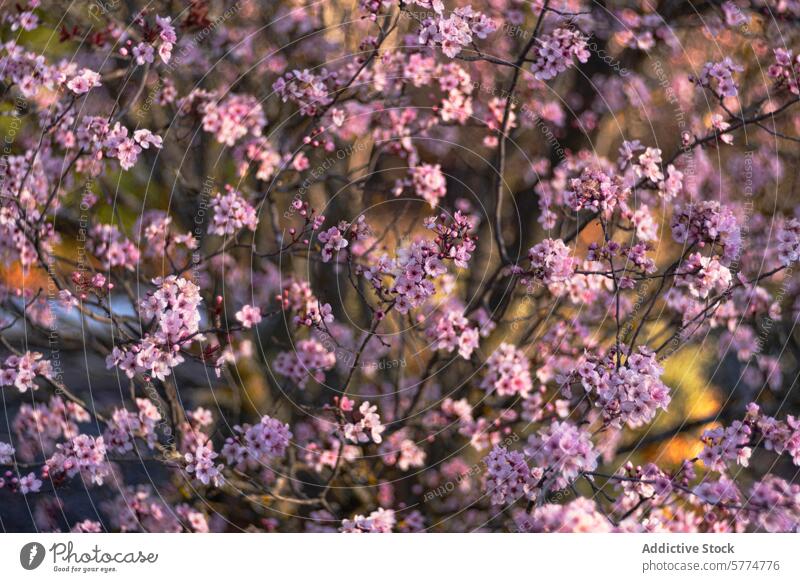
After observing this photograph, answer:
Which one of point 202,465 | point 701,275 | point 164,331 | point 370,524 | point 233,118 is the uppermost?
point 233,118

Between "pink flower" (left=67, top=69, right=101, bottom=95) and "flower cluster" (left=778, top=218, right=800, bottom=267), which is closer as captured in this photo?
"pink flower" (left=67, top=69, right=101, bottom=95)

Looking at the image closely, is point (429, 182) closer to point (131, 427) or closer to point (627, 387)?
point (627, 387)

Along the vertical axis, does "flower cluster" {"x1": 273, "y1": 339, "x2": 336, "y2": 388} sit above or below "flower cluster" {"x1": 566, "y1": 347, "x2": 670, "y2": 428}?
above

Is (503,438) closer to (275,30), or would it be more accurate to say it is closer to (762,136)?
(762,136)

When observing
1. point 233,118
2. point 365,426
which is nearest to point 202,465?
point 365,426

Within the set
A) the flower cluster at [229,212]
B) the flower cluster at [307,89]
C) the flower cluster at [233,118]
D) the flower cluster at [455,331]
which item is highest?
the flower cluster at [307,89]

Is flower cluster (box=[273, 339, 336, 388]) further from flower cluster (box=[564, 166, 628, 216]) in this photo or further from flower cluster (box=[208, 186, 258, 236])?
flower cluster (box=[564, 166, 628, 216])

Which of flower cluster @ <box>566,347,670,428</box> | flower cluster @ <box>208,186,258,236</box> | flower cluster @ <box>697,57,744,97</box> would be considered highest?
flower cluster @ <box>697,57,744,97</box>

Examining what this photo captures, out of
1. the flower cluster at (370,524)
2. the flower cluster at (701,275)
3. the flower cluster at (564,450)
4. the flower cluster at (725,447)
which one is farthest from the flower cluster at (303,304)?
the flower cluster at (725,447)

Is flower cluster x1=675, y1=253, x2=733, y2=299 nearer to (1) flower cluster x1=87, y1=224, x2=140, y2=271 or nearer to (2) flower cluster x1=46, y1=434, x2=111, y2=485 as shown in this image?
(1) flower cluster x1=87, y1=224, x2=140, y2=271


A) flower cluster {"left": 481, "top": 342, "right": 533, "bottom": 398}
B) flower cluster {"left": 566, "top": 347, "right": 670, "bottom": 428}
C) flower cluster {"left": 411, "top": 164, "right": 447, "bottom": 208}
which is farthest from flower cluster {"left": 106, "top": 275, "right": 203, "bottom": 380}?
flower cluster {"left": 566, "top": 347, "right": 670, "bottom": 428}

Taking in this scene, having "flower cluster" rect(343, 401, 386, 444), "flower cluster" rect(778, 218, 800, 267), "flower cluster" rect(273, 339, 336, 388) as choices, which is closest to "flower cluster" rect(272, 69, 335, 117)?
"flower cluster" rect(273, 339, 336, 388)

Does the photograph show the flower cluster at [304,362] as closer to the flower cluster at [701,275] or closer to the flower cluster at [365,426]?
the flower cluster at [365,426]

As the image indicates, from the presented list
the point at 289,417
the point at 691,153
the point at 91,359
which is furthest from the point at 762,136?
the point at 91,359
